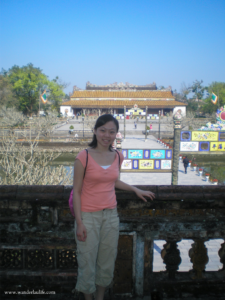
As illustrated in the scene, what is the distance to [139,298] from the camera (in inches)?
88.3

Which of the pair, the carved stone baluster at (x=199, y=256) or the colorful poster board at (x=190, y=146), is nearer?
the carved stone baluster at (x=199, y=256)

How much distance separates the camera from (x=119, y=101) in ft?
170

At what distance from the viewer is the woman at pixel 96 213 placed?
188cm

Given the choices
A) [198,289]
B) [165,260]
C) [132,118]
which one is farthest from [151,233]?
[132,118]

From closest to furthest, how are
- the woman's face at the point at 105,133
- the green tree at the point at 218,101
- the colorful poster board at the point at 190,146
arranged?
the woman's face at the point at 105,133, the colorful poster board at the point at 190,146, the green tree at the point at 218,101

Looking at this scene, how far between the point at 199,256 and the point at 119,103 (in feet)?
163

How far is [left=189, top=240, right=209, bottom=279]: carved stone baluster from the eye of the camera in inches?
87.3

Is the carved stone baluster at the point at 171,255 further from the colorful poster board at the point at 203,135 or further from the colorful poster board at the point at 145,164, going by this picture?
the colorful poster board at the point at 203,135

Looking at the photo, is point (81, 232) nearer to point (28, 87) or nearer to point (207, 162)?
point (207, 162)

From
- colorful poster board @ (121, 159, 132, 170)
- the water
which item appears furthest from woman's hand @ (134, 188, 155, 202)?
the water

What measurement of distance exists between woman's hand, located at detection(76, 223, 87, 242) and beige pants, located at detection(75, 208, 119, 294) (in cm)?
3

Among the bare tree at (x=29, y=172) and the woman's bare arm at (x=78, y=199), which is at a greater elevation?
the woman's bare arm at (x=78, y=199)

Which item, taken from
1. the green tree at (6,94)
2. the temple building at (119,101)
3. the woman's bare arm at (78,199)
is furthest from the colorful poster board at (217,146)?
the green tree at (6,94)

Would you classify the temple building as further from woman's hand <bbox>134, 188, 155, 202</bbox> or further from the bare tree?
woman's hand <bbox>134, 188, 155, 202</bbox>
